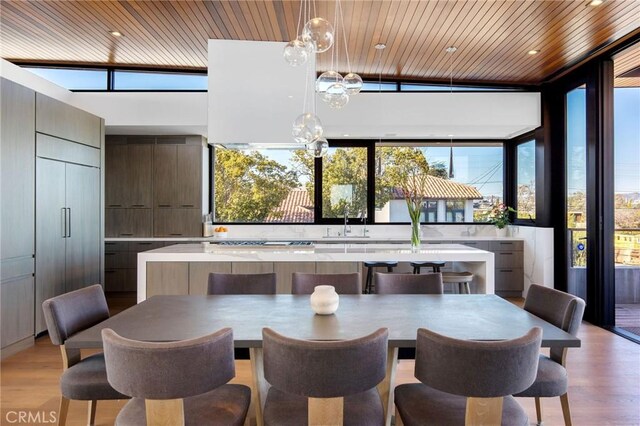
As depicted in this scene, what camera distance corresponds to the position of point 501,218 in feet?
20.4

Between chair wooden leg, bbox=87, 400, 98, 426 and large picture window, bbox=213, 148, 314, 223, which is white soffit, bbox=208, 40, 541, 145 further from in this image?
chair wooden leg, bbox=87, 400, 98, 426

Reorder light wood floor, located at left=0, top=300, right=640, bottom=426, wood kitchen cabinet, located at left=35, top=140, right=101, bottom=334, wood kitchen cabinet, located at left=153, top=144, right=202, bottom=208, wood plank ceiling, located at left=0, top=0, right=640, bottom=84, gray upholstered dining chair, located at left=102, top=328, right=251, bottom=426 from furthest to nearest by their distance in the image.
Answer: wood kitchen cabinet, located at left=153, top=144, right=202, bottom=208, wood kitchen cabinet, located at left=35, top=140, right=101, bottom=334, wood plank ceiling, located at left=0, top=0, right=640, bottom=84, light wood floor, located at left=0, top=300, right=640, bottom=426, gray upholstered dining chair, located at left=102, top=328, right=251, bottom=426

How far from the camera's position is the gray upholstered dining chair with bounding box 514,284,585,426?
6.14ft

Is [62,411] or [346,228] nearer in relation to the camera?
[62,411]

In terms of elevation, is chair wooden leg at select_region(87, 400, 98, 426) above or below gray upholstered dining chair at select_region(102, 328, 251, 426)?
below

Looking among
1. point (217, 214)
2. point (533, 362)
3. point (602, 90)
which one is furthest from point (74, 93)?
point (602, 90)

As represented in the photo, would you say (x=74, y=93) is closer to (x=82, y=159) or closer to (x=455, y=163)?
(x=82, y=159)

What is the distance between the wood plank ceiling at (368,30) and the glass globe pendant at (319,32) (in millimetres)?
1660

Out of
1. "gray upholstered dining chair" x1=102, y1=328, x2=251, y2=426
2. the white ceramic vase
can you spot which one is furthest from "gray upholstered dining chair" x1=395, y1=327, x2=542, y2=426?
"gray upholstered dining chair" x1=102, y1=328, x2=251, y2=426

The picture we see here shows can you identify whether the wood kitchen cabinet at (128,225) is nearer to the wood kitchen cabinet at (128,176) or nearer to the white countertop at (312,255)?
the wood kitchen cabinet at (128,176)

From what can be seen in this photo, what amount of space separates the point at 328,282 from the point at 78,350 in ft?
4.93

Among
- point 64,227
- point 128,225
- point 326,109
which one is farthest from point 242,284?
point 128,225

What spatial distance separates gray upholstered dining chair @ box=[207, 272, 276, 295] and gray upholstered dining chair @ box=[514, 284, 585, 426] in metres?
1.64

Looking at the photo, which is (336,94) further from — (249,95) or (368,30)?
(368,30)
